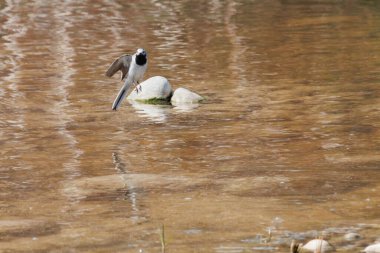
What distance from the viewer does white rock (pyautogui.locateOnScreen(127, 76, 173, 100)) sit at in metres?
13.5

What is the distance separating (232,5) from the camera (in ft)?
81.3

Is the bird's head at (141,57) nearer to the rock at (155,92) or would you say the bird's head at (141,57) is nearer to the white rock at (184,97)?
the white rock at (184,97)

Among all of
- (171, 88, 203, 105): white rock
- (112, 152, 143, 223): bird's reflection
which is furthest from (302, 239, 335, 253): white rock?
(171, 88, 203, 105): white rock

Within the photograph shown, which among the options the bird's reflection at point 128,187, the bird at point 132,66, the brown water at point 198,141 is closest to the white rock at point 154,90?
the brown water at point 198,141

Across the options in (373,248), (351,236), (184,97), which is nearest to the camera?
(373,248)

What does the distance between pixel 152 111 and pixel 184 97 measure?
54 cm

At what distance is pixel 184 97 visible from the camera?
1334cm

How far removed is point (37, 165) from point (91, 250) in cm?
300

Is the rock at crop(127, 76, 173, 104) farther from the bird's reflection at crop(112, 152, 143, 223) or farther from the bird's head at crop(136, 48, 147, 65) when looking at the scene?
the bird's reflection at crop(112, 152, 143, 223)

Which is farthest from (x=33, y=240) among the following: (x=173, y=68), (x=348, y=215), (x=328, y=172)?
(x=173, y=68)

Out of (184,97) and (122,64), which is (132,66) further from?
(184,97)

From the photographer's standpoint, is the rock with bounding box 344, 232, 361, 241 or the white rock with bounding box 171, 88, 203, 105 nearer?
the rock with bounding box 344, 232, 361, 241

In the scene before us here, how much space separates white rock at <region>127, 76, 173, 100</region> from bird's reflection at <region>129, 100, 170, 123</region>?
0.12 metres

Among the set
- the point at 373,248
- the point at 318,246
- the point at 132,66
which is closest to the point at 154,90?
the point at 132,66
